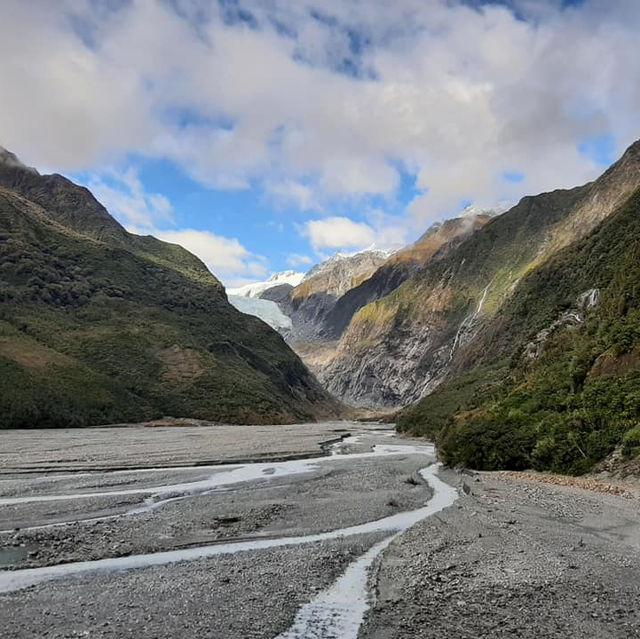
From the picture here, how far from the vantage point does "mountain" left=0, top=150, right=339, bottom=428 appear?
102 metres

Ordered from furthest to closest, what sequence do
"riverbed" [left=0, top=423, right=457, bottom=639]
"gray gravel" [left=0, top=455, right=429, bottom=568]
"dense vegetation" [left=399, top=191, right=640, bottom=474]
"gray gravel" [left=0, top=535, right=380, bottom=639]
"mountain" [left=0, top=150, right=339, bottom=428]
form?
1. "mountain" [left=0, top=150, right=339, bottom=428]
2. "dense vegetation" [left=399, top=191, right=640, bottom=474]
3. "gray gravel" [left=0, top=455, right=429, bottom=568]
4. "riverbed" [left=0, top=423, right=457, bottom=639]
5. "gray gravel" [left=0, top=535, right=380, bottom=639]

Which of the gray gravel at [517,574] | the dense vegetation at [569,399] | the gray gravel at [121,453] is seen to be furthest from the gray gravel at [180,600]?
the gray gravel at [121,453]

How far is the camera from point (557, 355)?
47719 millimetres

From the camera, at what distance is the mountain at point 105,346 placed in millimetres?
101812

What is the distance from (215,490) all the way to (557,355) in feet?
105

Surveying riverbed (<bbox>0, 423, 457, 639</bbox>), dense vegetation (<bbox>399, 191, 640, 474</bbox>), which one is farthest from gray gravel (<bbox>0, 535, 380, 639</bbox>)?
dense vegetation (<bbox>399, 191, 640, 474</bbox>)

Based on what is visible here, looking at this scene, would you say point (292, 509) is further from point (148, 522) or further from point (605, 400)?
point (605, 400)

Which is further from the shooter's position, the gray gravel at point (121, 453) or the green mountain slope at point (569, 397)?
the gray gravel at point (121, 453)

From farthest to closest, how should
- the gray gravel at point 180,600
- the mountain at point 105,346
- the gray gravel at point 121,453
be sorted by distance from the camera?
1. the mountain at point 105,346
2. the gray gravel at point 121,453
3. the gray gravel at point 180,600

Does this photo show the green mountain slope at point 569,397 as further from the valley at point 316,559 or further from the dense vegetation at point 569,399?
the valley at point 316,559

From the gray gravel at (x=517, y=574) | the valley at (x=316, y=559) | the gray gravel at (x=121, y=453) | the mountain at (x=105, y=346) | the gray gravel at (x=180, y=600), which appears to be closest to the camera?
the gray gravel at (x=180, y=600)

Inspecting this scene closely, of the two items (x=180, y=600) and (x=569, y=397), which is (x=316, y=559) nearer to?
(x=180, y=600)

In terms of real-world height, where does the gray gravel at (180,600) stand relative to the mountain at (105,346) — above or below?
below

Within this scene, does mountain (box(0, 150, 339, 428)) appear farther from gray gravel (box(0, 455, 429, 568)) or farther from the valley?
the valley
